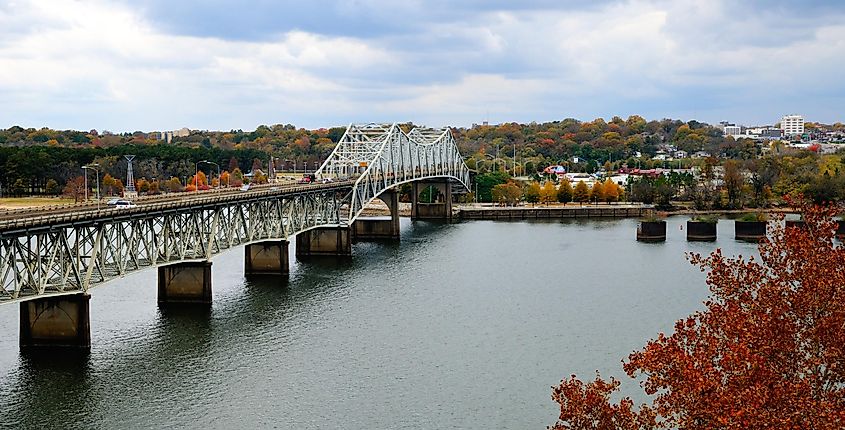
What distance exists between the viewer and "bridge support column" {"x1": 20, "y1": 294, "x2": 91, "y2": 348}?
40.2m

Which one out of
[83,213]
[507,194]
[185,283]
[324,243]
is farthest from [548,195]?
[83,213]

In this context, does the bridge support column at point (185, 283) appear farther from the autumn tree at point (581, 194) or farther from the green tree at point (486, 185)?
the green tree at point (486, 185)

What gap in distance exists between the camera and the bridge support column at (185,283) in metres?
51.8

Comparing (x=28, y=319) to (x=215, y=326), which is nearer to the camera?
(x=28, y=319)

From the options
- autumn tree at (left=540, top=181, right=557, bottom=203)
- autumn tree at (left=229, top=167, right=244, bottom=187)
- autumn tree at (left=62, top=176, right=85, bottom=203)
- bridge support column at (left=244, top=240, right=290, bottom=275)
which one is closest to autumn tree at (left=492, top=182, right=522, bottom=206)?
autumn tree at (left=540, top=181, right=557, bottom=203)

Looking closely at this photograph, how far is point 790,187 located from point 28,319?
338ft

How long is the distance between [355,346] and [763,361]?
2696 cm

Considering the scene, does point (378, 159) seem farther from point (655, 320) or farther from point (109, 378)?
point (109, 378)

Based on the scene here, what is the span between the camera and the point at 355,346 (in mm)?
43594

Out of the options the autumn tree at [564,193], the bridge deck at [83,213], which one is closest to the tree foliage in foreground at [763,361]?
the bridge deck at [83,213]

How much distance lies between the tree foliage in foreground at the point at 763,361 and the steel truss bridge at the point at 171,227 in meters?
25.0

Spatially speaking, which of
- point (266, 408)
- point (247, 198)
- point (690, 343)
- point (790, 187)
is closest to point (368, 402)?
point (266, 408)

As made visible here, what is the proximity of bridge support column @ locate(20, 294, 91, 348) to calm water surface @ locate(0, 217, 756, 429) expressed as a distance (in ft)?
2.77

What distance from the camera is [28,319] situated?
4031cm
